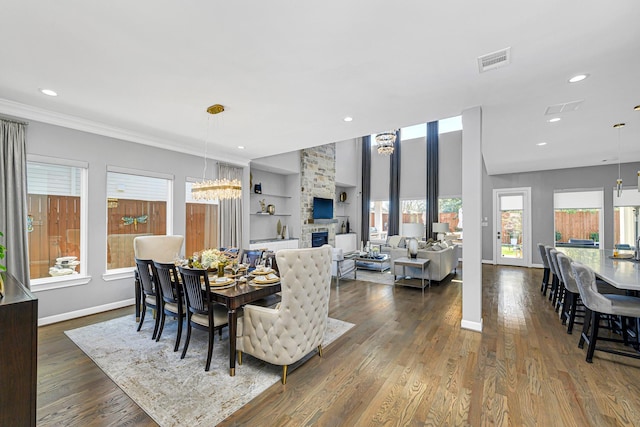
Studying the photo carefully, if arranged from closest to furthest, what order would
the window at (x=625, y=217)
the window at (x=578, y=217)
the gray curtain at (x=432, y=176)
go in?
the window at (x=625, y=217) → the window at (x=578, y=217) → the gray curtain at (x=432, y=176)

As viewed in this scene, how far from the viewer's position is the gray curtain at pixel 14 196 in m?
3.29

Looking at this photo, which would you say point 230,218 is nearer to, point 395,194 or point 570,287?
point 570,287

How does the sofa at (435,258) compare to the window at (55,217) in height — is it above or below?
below

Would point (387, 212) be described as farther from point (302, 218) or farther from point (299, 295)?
point (299, 295)

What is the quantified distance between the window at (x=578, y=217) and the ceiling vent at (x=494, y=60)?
7.12 m

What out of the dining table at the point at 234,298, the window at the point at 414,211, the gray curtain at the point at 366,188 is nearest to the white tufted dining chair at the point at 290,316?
the dining table at the point at 234,298

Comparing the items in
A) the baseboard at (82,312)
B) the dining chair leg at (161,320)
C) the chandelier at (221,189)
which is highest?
the chandelier at (221,189)

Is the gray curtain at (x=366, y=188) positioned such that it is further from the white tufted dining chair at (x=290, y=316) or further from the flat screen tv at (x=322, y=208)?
the white tufted dining chair at (x=290, y=316)

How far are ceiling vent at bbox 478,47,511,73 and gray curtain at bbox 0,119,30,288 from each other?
16.8 ft

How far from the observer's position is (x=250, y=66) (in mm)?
2482

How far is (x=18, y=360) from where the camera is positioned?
56.5 inches

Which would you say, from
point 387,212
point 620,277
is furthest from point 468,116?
point 387,212

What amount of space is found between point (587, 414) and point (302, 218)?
6592 mm

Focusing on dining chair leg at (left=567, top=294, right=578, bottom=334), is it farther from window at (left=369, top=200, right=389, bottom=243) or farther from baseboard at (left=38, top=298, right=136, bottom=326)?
window at (left=369, top=200, right=389, bottom=243)
